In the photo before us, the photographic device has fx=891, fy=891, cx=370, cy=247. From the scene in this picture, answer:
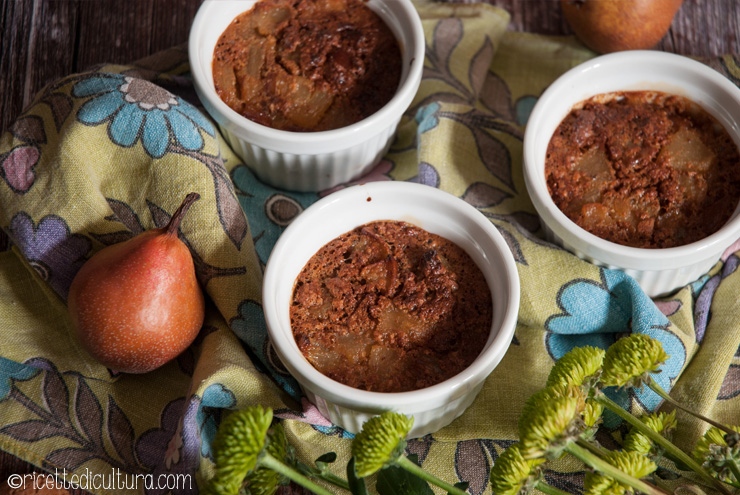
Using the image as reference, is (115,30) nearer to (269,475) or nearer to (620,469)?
(269,475)

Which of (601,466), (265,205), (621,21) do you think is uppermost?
(621,21)

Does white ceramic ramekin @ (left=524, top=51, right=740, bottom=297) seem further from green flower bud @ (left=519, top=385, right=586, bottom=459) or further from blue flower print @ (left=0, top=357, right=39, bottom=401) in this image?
blue flower print @ (left=0, top=357, right=39, bottom=401)

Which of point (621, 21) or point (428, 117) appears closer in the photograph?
point (428, 117)

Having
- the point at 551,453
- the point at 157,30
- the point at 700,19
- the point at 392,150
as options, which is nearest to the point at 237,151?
the point at 392,150

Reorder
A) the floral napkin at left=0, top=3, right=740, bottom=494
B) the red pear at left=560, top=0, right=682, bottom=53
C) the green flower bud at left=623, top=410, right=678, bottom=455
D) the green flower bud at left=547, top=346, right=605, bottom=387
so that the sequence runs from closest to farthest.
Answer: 1. the green flower bud at left=547, top=346, right=605, bottom=387
2. the green flower bud at left=623, top=410, right=678, bottom=455
3. the floral napkin at left=0, top=3, right=740, bottom=494
4. the red pear at left=560, top=0, right=682, bottom=53

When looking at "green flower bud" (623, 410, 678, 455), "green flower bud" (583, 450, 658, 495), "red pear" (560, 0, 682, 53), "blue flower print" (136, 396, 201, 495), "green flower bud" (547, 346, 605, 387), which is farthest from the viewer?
"red pear" (560, 0, 682, 53)

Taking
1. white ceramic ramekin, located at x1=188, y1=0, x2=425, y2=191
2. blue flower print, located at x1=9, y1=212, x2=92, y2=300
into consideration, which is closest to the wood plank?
white ceramic ramekin, located at x1=188, y1=0, x2=425, y2=191

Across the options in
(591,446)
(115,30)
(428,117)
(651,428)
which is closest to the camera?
(591,446)

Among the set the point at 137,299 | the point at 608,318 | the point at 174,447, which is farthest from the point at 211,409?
the point at 608,318
